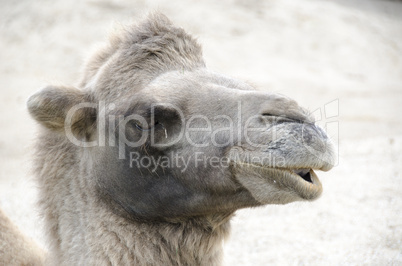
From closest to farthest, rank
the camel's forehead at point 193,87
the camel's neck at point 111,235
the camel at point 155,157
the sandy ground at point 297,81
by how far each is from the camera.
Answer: the camel at point 155,157 → the camel's forehead at point 193,87 → the camel's neck at point 111,235 → the sandy ground at point 297,81

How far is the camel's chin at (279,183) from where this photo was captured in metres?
2.72

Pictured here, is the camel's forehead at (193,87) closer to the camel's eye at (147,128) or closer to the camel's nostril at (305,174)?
the camel's eye at (147,128)

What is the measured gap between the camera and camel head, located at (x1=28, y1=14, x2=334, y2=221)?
2.73 m

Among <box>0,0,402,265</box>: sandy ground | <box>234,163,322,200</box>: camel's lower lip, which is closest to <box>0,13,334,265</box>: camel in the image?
<box>234,163,322,200</box>: camel's lower lip

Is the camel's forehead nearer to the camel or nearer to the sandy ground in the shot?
the camel

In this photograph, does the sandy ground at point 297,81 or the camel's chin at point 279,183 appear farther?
the sandy ground at point 297,81

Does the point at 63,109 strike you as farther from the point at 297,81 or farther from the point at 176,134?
the point at 297,81

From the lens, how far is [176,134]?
314 cm

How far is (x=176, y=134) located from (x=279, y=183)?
0.77 metres

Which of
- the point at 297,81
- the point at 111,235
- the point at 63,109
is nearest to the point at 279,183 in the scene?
the point at 111,235

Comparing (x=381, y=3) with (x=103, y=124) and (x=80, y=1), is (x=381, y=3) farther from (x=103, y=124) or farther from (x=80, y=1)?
(x=103, y=124)

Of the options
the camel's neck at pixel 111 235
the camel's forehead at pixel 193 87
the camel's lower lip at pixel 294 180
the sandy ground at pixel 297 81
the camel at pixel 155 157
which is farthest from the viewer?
the sandy ground at pixel 297 81

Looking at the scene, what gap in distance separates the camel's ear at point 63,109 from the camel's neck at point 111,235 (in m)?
0.35

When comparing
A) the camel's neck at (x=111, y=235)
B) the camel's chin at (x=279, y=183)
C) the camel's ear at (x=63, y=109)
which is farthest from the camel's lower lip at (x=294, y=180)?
the camel's ear at (x=63, y=109)
